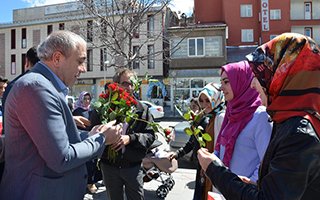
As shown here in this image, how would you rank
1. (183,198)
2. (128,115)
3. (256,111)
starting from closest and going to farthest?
(256,111) < (128,115) < (183,198)

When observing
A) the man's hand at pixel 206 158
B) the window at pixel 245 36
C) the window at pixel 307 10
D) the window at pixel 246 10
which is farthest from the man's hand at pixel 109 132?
the window at pixel 307 10

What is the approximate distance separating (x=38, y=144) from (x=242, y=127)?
150 centimetres

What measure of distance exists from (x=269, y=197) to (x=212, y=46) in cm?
2479

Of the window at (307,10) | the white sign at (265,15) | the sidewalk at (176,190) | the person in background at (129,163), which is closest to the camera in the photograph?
the person in background at (129,163)

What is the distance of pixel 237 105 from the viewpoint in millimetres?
2398

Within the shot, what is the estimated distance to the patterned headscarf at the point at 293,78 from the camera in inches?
51.6

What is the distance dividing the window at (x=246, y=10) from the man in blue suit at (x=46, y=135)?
31852 mm

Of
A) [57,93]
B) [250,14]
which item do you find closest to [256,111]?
[57,93]

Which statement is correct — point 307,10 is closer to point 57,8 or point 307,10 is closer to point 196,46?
point 196,46

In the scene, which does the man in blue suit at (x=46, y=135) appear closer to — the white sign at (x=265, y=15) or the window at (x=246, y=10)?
the white sign at (x=265, y=15)

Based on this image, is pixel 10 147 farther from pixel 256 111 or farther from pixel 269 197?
pixel 256 111

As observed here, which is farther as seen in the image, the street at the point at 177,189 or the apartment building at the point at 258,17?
the apartment building at the point at 258,17

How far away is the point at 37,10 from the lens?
38.1 metres

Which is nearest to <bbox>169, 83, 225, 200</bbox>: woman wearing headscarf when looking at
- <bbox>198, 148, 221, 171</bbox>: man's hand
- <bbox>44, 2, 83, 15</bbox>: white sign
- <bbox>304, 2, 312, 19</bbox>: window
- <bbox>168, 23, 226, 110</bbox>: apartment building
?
<bbox>198, 148, 221, 171</bbox>: man's hand
